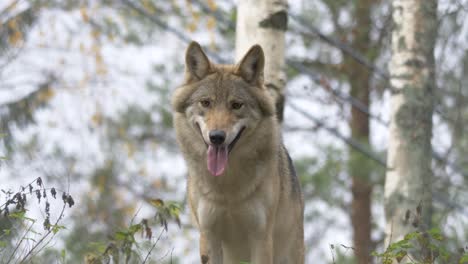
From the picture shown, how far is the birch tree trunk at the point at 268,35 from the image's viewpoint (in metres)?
6.70

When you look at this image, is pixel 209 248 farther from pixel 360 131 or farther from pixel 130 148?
pixel 130 148

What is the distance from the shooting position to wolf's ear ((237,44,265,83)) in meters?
5.86

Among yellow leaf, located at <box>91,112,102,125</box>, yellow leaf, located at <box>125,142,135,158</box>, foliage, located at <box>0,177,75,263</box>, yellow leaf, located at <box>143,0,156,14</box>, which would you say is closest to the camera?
foliage, located at <box>0,177,75,263</box>

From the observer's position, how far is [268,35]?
6.74 metres

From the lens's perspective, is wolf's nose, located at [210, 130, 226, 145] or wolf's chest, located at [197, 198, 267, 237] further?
wolf's chest, located at [197, 198, 267, 237]

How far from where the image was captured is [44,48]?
1432cm

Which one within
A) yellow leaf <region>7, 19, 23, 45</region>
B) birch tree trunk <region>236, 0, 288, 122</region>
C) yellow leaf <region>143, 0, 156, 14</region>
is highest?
yellow leaf <region>143, 0, 156, 14</region>

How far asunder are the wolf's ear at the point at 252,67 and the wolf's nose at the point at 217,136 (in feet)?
2.32

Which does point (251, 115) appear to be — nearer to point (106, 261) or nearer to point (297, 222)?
point (297, 222)

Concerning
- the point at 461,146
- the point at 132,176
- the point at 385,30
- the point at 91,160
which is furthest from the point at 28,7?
the point at 461,146

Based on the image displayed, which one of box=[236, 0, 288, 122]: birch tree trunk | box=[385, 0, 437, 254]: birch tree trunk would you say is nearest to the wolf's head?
box=[236, 0, 288, 122]: birch tree trunk

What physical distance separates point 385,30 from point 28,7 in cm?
603

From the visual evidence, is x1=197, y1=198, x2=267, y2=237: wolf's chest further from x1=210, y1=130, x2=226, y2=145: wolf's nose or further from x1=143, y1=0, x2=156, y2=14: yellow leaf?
x1=143, y1=0, x2=156, y2=14: yellow leaf

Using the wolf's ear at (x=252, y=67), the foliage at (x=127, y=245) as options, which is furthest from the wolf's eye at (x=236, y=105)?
the foliage at (x=127, y=245)
